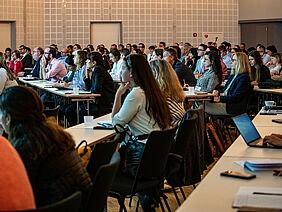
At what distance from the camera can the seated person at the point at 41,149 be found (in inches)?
109

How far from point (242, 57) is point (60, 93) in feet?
9.44

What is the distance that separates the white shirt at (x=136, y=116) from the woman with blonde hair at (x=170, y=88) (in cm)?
54

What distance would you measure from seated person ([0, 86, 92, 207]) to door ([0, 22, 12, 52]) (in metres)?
15.7

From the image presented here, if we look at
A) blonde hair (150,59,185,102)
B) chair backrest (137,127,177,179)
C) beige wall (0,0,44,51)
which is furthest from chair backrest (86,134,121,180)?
beige wall (0,0,44,51)

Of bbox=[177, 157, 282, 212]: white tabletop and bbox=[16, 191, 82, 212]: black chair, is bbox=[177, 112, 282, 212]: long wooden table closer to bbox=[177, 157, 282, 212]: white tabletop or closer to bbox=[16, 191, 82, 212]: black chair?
bbox=[177, 157, 282, 212]: white tabletop

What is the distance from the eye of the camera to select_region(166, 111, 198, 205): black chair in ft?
15.7

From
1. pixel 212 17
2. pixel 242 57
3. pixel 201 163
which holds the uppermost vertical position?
pixel 212 17

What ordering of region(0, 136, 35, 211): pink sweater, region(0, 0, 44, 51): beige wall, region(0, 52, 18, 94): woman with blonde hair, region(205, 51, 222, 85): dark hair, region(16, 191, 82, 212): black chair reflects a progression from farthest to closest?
region(0, 0, 44, 51): beige wall, region(205, 51, 222, 85): dark hair, region(0, 52, 18, 94): woman with blonde hair, region(0, 136, 35, 211): pink sweater, region(16, 191, 82, 212): black chair

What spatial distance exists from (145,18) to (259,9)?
12.1 ft

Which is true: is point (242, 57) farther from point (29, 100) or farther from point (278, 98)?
point (29, 100)

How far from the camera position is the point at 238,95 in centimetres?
845

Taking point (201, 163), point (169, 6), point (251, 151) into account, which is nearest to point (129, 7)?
point (169, 6)

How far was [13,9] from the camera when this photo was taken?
59.1ft

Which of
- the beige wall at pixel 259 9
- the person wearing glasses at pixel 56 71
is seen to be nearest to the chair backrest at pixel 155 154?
the person wearing glasses at pixel 56 71
